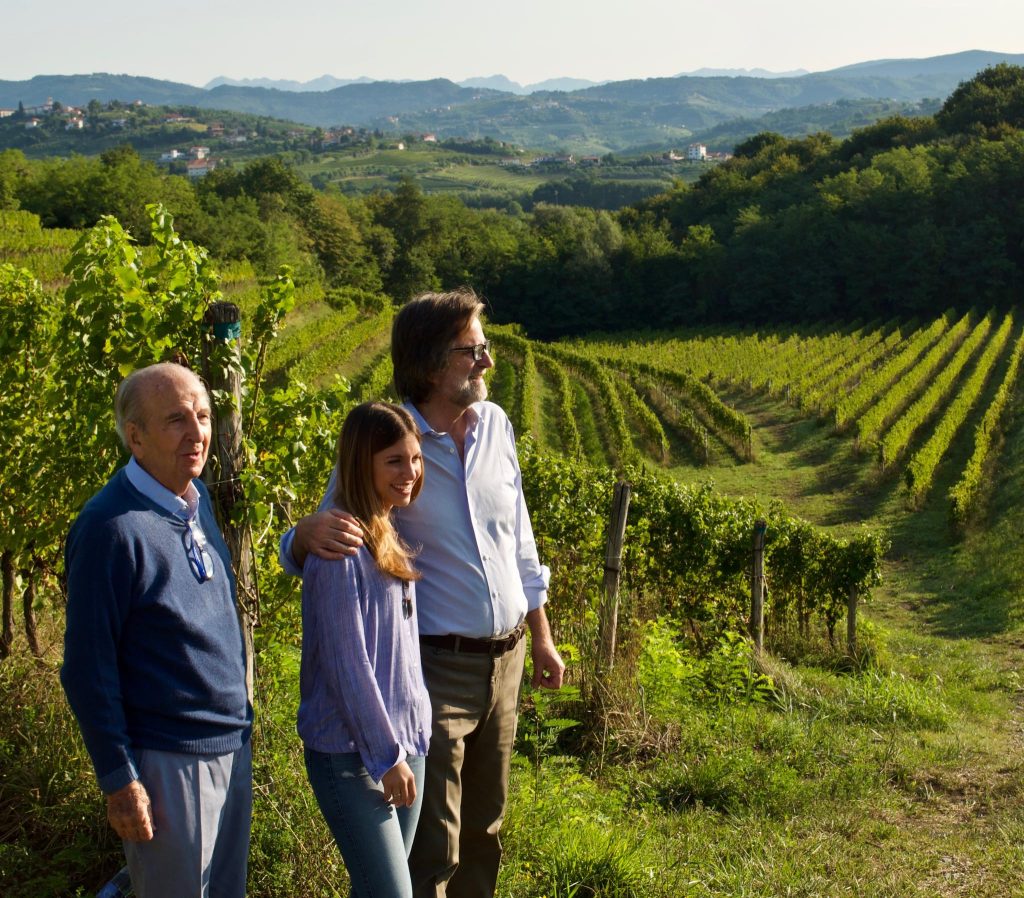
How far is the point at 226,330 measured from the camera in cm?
308

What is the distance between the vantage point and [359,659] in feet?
7.93

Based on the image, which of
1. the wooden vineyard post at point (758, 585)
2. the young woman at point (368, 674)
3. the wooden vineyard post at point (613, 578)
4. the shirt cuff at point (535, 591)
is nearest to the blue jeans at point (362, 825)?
the young woman at point (368, 674)

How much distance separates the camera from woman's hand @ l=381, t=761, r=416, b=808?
243 centimetres

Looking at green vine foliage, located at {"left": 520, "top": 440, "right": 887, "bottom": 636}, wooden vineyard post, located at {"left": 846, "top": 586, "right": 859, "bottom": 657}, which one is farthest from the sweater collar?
wooden vineyard post, located at {"left": 846, "top": 586, "right": 859, "bottom": 657}

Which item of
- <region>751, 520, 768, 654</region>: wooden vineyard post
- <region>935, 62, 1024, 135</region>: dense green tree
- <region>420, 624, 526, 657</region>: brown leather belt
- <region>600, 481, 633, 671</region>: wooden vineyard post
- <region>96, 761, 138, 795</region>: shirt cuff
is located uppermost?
<region>935, 62, 1024, 135</region>: dense green tree

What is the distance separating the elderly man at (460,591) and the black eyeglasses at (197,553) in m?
0.58

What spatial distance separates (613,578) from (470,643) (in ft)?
8.62

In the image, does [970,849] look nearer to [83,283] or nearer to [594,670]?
[594,670]

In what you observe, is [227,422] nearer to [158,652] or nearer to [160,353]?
[160,353]

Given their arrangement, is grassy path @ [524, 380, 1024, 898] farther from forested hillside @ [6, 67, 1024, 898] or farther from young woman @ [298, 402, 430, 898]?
young woman @ [298, 402, 430, 898]

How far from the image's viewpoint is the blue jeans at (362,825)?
8.02 feet

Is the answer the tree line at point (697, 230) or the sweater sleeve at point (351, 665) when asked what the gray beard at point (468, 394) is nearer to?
the sweater sleeve at point (351, 665)

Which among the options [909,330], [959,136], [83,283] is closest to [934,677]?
[83,283]

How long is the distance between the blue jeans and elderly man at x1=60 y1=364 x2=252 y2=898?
0.82 feet
